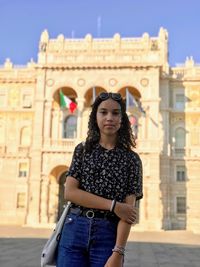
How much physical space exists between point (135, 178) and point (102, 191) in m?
0.33

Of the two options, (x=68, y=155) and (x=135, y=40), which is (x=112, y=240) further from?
(x=135, y=40)

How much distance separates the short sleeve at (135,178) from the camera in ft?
12.1

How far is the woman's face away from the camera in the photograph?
12.7 feet

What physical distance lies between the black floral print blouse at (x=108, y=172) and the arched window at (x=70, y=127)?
3425 centimetres

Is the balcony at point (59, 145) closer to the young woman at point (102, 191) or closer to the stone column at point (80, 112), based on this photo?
the stone column at point (80, 112)

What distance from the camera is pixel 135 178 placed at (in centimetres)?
372

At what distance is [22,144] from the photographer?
39625 mm

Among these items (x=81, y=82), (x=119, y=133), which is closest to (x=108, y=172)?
(x=119, y=133)

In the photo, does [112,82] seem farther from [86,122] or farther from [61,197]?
[61,197]

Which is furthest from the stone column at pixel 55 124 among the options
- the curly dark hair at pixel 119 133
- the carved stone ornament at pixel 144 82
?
the curly dark hair at pixel 119 133

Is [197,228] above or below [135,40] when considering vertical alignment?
below

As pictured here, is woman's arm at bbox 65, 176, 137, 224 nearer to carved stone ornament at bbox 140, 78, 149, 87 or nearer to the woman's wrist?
the woman's wrist

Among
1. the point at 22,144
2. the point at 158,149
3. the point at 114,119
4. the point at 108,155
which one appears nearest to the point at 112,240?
the point at 108,155

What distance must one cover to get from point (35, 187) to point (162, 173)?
11.3m
